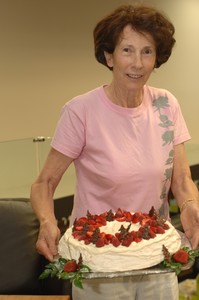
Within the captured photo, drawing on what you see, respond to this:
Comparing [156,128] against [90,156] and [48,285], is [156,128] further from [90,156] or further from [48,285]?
[48,285]

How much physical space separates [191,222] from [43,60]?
2.96 metres

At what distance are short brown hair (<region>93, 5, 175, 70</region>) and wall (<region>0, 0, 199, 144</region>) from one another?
242 centimetres

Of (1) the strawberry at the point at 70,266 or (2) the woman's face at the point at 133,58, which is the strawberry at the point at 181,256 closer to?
(1) the strawberry at the point at 70,266

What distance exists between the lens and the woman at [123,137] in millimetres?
1686

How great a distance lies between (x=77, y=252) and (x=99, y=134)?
46 cm

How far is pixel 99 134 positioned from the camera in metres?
1.73

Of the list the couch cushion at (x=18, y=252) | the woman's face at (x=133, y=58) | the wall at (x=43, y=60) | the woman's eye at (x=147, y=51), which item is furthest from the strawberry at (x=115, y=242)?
the wall at (x=43, y=60)

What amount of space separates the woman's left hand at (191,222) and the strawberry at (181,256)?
0.51ft

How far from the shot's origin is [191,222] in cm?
167

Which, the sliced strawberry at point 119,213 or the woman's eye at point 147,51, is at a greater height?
the woman's eye at point 147,51

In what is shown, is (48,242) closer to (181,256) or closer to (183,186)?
(181,256)

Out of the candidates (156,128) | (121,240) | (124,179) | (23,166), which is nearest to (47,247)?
(121,240)

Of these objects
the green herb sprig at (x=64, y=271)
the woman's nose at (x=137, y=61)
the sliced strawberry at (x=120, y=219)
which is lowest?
the green herb sprig at (x=64, y=271)

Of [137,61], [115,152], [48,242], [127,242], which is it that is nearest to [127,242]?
[127,242]
